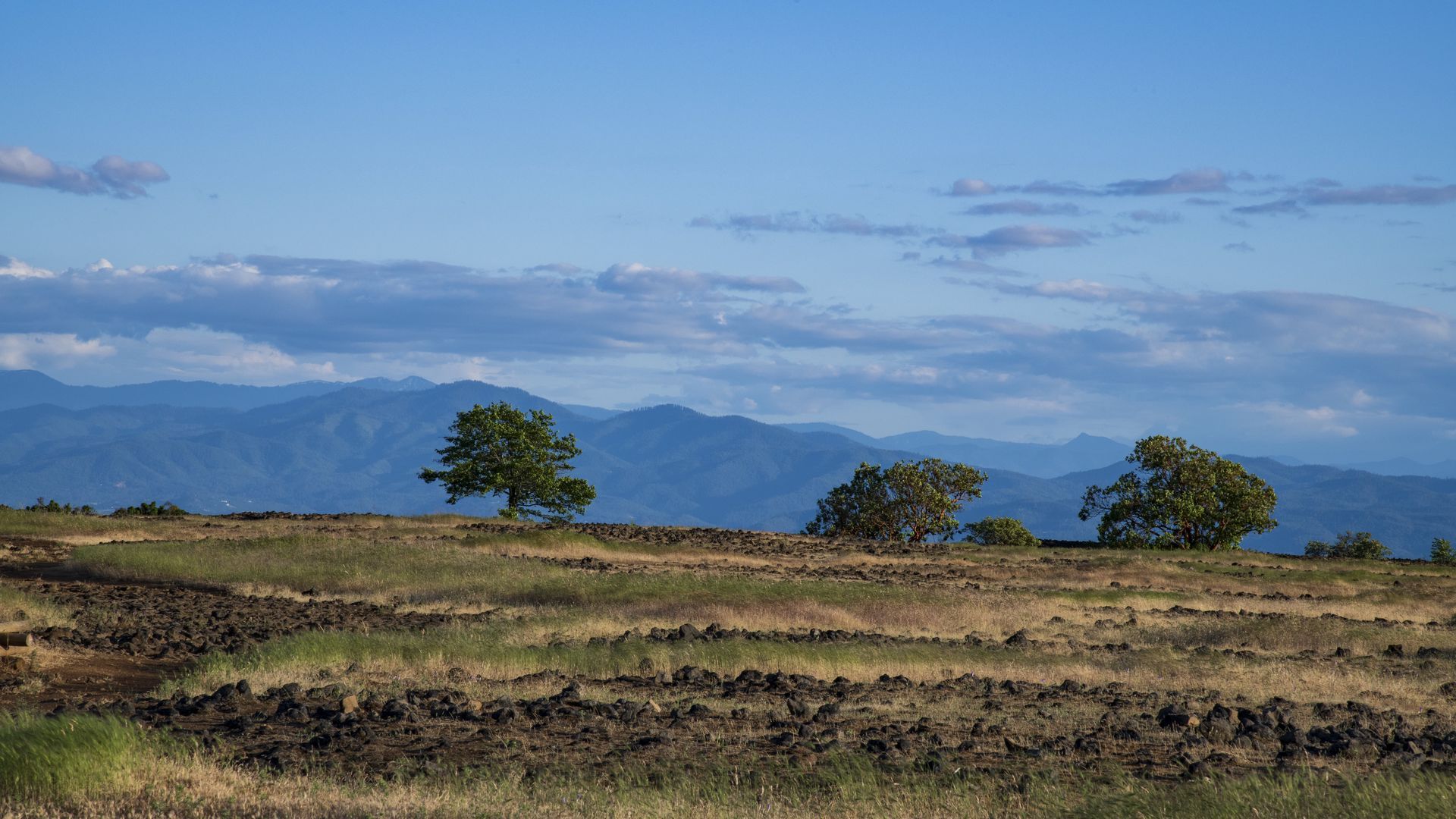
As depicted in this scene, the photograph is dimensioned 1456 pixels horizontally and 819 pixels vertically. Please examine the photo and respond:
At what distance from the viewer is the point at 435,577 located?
111 feet

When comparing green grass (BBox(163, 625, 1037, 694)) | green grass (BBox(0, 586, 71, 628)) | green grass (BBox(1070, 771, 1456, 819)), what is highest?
green grass (BBox(1070, 771, 1456, 819))

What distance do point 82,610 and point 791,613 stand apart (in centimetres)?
1546

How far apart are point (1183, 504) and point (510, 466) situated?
127 ft

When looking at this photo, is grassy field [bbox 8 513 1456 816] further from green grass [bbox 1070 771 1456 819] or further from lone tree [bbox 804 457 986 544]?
lone tree [bbox 804 457 986 544]

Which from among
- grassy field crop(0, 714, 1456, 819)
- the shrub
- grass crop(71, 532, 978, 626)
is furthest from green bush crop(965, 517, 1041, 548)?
grassy field crop(0, 714, 1456, 819)

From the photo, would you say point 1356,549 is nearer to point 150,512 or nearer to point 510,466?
point 510,466

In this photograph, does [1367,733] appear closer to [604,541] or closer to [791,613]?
[791,613]

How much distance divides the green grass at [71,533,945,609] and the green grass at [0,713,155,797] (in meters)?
18.6

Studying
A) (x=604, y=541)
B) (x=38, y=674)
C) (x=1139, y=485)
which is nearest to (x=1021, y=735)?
(x=38, y=674)

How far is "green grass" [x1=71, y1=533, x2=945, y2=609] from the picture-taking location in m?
30.7

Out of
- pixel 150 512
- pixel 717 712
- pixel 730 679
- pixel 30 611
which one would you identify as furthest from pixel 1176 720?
pixel 150 512

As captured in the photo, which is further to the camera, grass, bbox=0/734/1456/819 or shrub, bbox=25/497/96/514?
shrub, bbox=25/497/96/514

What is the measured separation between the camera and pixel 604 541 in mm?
48344

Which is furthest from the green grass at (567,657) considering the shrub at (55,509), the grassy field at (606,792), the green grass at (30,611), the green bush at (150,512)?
the green bush at (150,512)
